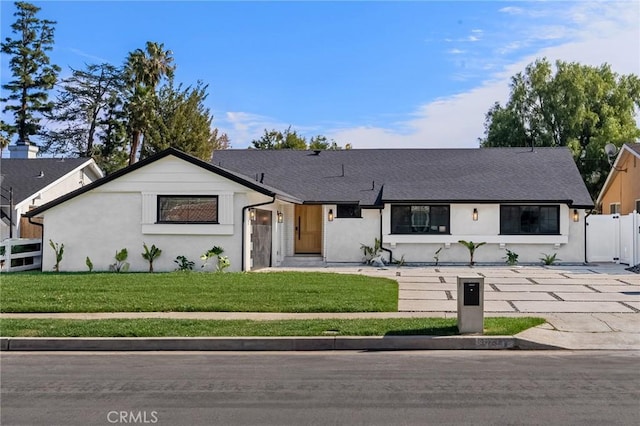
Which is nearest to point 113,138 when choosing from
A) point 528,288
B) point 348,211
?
point 348,211

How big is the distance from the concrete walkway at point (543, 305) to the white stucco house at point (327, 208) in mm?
3329

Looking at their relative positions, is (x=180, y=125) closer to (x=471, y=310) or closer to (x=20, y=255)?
(x=20, y=255)

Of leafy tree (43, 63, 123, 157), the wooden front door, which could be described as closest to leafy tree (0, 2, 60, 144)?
leafy tree (43, 63, 123, 157)

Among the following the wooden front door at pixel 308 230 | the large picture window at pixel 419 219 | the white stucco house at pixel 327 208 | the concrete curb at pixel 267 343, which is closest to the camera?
the concrete curb at pixel 267 343

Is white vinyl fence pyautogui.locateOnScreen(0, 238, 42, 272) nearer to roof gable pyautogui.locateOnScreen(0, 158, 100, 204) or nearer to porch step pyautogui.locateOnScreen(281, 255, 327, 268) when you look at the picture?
roof gable pyautogui.locateOnScreen(0, 158, 100, 204)

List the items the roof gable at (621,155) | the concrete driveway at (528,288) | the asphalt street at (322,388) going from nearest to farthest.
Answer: the asphalt street at (322,388) < the concrete driveway at (528,288) < the roof gable at (621,155)

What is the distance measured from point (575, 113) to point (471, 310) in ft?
116

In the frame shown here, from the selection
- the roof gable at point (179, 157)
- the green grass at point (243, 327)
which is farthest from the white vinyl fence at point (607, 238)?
the green grass at point (243, 327)

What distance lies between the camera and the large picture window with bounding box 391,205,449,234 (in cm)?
2320

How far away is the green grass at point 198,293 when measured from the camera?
12.1 m

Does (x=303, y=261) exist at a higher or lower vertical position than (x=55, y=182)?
lower

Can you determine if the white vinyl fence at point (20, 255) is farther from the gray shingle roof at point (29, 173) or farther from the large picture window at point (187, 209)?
the gray shingle roof at point (29, 173)

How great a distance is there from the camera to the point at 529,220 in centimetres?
2303

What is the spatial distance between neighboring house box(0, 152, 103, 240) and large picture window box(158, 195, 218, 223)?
9.82 meters
